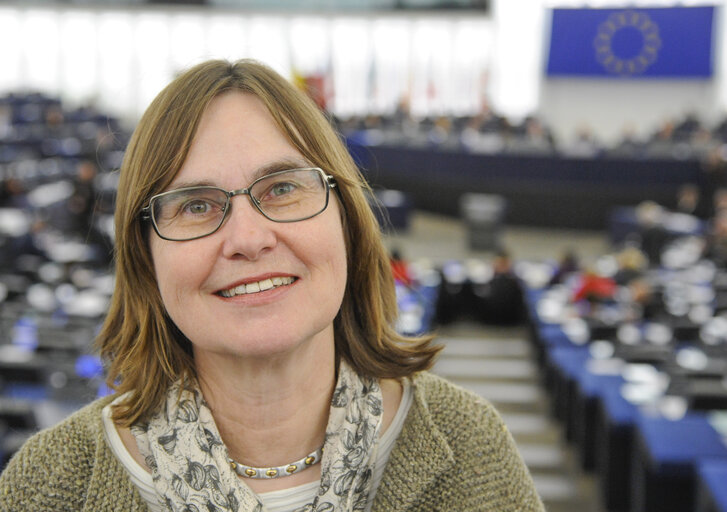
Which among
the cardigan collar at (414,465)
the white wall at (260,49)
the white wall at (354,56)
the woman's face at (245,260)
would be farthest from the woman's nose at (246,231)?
the white wall at (260,49)

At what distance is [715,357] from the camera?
651 centimetres

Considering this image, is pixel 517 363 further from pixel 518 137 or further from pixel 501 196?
pixel 518 137

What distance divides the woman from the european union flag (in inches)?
810

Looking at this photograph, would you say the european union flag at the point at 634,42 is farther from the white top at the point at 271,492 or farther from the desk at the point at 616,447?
the white top at the point at 271,492

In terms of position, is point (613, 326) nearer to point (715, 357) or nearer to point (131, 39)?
point (715, 357)

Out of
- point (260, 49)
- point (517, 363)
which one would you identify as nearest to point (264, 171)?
point (517, 363)

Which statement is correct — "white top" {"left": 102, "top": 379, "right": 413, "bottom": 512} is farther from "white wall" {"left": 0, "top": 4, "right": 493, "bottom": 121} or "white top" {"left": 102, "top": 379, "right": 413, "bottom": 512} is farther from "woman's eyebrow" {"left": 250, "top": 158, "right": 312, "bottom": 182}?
"white wall" {"left": 0, "top": 4, "right": 493, "bottom": 121}

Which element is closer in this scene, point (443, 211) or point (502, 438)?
point (502, 438)

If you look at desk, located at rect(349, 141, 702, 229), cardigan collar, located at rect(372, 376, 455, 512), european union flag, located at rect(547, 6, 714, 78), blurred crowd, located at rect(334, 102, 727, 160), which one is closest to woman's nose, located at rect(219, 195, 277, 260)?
cardigan collar, located at rect(372, 376, 455, 512)

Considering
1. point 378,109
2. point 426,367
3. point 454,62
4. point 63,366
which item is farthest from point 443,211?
point 426,367

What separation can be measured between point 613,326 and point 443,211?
9.44 metres

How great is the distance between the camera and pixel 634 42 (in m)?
20.6

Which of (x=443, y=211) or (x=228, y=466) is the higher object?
(x=228, y=466)

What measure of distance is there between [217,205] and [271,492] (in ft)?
1.34
